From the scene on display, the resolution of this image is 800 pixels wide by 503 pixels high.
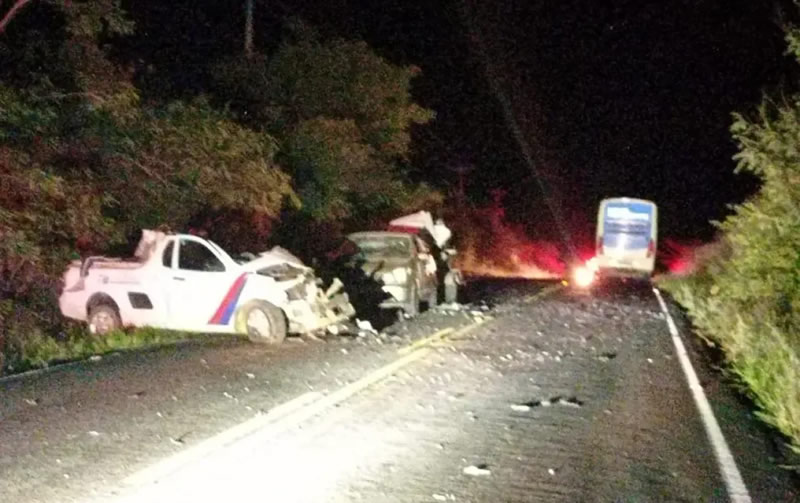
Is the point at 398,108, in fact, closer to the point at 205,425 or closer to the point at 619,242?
the point at 619,242

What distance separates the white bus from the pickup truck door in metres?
29.2

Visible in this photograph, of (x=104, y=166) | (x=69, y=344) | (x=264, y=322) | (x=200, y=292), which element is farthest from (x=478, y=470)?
(x=104, y=166)

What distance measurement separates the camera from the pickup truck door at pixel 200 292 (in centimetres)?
1661

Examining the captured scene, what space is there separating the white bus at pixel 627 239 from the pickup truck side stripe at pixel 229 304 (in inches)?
1153

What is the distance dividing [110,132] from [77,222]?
282cm

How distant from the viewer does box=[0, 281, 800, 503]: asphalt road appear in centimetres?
815

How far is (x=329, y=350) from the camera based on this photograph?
15.9 metres

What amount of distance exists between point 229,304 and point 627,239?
29.9 meters

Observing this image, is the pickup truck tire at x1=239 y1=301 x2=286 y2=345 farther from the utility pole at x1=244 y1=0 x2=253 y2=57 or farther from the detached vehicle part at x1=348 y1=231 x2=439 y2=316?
the utility pole at x1=244 y1=0 x2=253 y2=57

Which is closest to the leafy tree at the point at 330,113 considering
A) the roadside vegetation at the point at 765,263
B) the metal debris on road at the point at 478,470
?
the roadside vegetation at the point at 765,263

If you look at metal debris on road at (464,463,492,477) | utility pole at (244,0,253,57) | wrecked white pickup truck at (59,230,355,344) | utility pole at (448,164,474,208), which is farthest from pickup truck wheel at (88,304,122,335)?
utility pole at (448,164,474,208)

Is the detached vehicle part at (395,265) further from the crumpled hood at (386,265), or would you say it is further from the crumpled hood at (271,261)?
the crumpled hood at (271,261)

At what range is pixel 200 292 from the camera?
659 inches

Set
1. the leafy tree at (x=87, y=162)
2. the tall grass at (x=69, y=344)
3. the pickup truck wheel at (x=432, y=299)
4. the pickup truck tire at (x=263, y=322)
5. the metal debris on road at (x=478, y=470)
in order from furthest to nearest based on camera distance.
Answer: the pickup truck wheel at (x=432, y=299) < the pickup truck tire at (x=263, y=322) < the leafy tree at (x=87, y=162) < the tall grass at (x=69, y=344) < the metal debris on road at (x=478, y=470)
